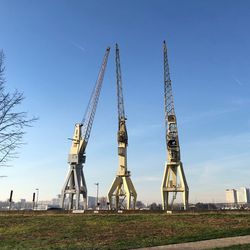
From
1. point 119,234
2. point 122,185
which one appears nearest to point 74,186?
point 122,185

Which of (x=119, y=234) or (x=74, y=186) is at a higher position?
(x=74, y=186)

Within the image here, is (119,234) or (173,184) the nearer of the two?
(119,234)

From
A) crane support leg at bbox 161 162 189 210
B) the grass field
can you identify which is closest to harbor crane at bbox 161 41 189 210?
crane support leg at bbox 161 162 189 210

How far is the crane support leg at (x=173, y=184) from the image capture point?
2813 inches

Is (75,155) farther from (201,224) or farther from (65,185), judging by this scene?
(201,224)

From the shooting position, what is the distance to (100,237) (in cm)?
2228

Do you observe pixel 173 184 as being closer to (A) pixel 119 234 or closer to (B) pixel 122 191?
(B) pixel 122 191

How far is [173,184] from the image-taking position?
73062 mm

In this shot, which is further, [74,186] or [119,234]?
[74,186]

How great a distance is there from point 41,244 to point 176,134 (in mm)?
57494

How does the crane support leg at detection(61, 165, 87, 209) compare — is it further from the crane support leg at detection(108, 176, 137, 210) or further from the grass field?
the grass field

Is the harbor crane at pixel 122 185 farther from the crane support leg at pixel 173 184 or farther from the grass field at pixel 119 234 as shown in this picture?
the grass field at pixel 119 234

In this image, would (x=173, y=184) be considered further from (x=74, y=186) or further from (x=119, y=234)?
(x=119, y=234)

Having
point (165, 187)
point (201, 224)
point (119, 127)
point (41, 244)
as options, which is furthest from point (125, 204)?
point (41, 244)
